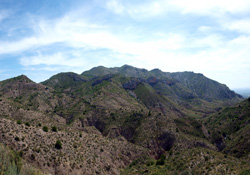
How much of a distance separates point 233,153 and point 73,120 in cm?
8424

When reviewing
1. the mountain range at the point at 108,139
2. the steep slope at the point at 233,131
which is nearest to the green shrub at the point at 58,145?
the mountain range at the point at 108,139

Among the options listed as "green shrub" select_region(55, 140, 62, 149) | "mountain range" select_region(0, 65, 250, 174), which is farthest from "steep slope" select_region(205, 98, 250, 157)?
"green shrub" select_region(55, 140, 62, 149)

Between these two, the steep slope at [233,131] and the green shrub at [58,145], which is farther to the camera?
the steep slope at [233,131]

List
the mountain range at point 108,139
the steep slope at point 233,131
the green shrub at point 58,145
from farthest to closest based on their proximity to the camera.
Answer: the steep slope at point 233,131, the green shrub at point 58,145, the mountain range at point 108,139

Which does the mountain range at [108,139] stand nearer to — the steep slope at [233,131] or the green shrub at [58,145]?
the steep slope at [233,131]

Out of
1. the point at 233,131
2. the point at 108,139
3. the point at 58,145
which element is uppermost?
the point at 58,145

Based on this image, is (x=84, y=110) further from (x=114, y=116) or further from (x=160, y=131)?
(x=160, y=131)

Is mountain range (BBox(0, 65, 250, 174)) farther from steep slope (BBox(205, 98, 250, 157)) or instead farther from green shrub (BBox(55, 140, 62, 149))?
green shrub (BBox(55, 140, 62, 149))

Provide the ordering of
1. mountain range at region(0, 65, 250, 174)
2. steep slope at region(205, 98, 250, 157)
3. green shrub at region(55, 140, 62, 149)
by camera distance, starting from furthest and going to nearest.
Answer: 1. steep slope at region(205, 98, 250, 157)
2. green shrub at region(55, 140, 62, 149)
3. mountain range at region(0, 65, 250, 174)

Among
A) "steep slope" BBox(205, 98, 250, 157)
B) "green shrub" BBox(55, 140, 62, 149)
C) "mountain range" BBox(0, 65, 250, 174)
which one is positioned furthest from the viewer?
"steep slope" BBox(205, 98, 250, 157)

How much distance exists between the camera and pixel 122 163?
2229 inches

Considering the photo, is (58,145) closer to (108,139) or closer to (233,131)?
(108,139)

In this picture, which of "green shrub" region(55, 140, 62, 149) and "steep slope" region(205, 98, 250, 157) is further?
"steep slope" region(205, 98, 250, 157)

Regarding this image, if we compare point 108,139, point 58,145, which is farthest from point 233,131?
point 58,145
